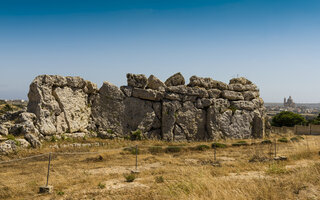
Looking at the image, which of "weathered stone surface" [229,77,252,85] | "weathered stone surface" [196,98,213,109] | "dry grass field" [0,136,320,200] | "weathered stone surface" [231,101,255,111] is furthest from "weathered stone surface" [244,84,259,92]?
"dry grass field" [0,136,320,200]

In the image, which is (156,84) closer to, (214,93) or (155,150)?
(214,93)

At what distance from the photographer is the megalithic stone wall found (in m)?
18.0

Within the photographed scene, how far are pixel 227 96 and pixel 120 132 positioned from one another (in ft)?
32.2

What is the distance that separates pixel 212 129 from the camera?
68.5 ft

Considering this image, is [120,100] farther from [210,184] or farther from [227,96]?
[210,184]

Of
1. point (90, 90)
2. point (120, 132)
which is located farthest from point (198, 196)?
point (90, 90)

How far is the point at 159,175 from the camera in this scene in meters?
10.2

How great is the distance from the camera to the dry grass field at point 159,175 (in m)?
6.96

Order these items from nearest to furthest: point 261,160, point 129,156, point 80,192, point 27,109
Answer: point 80,192 < point 261,160 < point 129,156 < point 27,109

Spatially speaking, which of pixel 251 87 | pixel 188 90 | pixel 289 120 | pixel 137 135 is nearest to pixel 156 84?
pixel 188 90

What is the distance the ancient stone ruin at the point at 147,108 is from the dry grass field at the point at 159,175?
2.35 meters

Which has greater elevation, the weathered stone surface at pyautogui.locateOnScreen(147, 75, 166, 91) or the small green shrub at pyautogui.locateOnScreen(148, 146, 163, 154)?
the weathered stone surface at pyautogui.locateOnScreen(147, 75, 166, 91)

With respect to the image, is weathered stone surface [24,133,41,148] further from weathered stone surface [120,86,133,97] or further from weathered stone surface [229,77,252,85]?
weathered stone surface [229,77,252,85]

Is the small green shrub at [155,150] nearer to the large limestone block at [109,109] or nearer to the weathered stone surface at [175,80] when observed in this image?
the large limestone block at [109,109]
